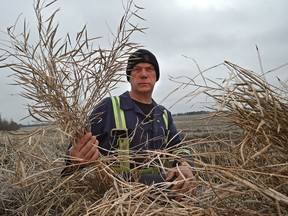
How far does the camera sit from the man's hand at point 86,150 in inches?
67.8

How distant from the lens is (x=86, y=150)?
5.70ft

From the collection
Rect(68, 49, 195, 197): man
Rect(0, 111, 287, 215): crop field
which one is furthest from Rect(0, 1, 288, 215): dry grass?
Rect(68, 49, 195, 197): man

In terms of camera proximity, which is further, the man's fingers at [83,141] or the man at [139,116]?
the man at [139,116]

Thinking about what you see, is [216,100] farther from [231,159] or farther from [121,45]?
[121,45]

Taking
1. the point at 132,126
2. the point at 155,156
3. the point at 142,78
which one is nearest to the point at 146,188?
the point at 155,156

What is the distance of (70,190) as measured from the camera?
1947 millimetres

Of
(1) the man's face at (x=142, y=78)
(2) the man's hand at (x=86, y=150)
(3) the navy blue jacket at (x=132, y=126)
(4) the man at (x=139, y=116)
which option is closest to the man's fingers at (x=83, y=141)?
(2) the man's hand at (x=86, y=150)

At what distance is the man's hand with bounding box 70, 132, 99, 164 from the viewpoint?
172cm

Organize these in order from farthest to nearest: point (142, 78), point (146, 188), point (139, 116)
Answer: point (142, 78)
point (139, 116)
point (146, 188)

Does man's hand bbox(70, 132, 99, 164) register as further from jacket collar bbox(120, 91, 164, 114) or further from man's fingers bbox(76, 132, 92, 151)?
jacket collar bbox(120, 91, 164, 114)

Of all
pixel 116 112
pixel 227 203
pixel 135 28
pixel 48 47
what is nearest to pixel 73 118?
pixel 48 47

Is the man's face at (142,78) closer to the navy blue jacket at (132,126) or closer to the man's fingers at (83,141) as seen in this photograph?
the navy blue jacket at (132,126)

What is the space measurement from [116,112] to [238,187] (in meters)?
1.93

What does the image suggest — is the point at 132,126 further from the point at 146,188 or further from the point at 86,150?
the point at 146,188
